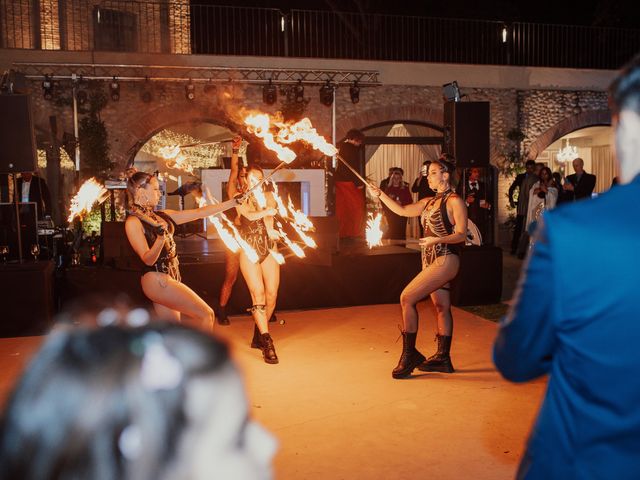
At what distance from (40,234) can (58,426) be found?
11082mm

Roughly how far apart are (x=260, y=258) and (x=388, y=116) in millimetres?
10502

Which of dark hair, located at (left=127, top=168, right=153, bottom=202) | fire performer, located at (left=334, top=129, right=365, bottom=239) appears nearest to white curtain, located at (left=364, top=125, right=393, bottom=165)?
fire performer, located at (left=334, top=129, right=365, bottom=239)

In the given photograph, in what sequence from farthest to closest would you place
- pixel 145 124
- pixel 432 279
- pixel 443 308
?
1. pixel 145 124
2. pixel 443 308
3. pixel 432 279

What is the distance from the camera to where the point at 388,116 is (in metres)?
16.5

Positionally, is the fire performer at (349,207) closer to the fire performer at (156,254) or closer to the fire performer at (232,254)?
the fire performer at (232,254)

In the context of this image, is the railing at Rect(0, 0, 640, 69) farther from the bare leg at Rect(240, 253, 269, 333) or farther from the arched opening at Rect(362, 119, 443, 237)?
the bare leg at Rect(240, 253, 269, 333)

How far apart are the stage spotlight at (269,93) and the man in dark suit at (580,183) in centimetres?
687

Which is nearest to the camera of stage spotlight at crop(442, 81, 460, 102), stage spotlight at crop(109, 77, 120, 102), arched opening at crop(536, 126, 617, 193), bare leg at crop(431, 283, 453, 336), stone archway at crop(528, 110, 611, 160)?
bare leg at crop(431, 283, 453, 336)

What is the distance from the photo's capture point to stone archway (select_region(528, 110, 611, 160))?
58.6 feet

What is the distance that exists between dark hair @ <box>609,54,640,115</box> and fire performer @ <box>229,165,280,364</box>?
5.10 metres

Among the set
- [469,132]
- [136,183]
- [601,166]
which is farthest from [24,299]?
[601,166]

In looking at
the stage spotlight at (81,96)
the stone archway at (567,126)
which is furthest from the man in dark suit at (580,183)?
the stage spotlight at (81,96)

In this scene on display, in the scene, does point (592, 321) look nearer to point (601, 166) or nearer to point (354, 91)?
point (354, 91)

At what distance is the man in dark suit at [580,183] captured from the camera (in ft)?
43.0
